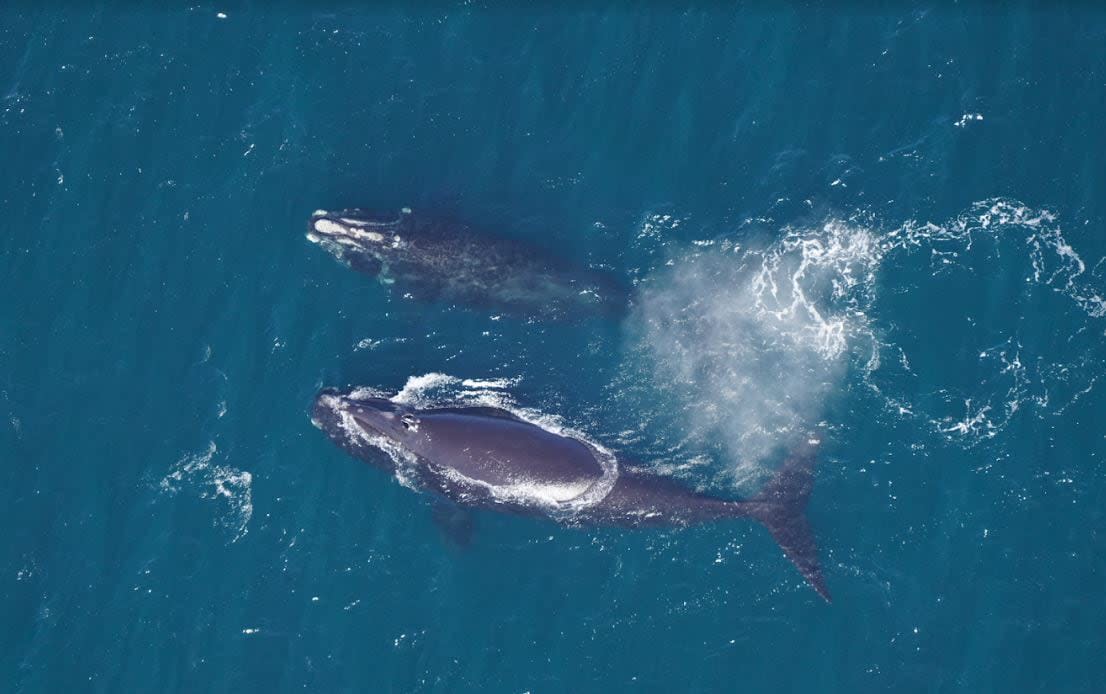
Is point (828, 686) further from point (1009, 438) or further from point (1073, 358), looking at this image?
point (1073, 358)

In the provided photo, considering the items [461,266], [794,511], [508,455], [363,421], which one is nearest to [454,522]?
[508,455]

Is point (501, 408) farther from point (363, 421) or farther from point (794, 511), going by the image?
point (794, 511)

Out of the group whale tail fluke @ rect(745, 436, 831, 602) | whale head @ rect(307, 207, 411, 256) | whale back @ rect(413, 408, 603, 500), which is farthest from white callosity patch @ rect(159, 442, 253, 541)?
whale tail fluke @ rect(745, 436, 831, 602)

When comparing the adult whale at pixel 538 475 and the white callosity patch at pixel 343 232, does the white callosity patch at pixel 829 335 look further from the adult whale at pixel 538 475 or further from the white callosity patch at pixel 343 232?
the white callosity patch at pixel 343 232

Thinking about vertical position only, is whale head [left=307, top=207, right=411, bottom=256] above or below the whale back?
above

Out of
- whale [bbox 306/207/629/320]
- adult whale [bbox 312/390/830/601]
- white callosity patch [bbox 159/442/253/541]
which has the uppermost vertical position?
whale [bbox 306/207/629/320]

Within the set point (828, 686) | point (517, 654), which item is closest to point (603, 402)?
point (517, 654)

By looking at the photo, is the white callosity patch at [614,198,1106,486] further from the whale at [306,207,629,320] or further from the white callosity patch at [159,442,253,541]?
the white callosity patch at [159,442,253,541]
